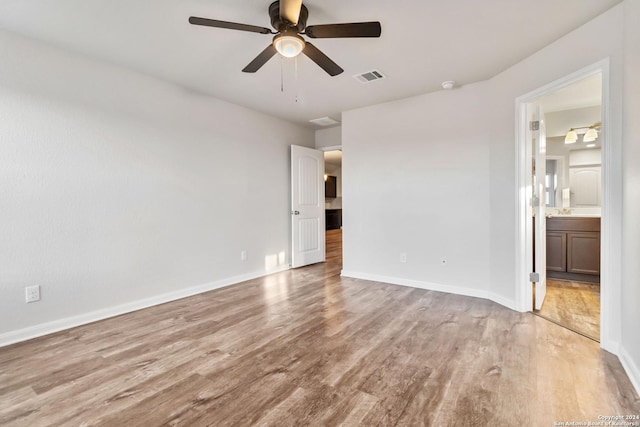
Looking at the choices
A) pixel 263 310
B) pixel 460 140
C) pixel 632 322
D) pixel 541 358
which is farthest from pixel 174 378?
pixel 460 140

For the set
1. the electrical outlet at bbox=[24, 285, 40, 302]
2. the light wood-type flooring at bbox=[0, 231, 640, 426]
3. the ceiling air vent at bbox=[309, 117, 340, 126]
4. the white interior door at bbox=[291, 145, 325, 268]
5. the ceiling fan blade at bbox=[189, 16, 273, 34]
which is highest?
the ceiling air vent at bbox=[309, 117, 340, 126]

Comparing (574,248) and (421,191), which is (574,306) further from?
(421,191)

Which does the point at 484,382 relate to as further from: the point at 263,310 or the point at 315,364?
A: the point at 263,310

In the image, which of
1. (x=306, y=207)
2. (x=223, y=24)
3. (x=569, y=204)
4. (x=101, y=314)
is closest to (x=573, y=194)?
(x=569, y=204)

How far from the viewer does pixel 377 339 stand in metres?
2.38

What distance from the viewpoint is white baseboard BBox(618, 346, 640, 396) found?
170 cm

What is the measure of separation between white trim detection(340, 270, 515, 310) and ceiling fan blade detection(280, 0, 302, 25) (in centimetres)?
324

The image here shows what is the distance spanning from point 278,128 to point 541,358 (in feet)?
14.1

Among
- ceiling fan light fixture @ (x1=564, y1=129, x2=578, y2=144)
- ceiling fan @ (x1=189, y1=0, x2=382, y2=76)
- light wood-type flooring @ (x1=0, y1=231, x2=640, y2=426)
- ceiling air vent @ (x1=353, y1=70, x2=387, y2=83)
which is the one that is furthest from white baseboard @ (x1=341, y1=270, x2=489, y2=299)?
ceiling fan @ (x1=189, y1=0, x2=382, y2=76)

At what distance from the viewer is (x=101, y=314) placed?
2.84m

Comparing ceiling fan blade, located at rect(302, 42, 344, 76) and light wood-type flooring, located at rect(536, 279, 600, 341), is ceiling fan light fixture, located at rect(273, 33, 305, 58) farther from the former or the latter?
light wood-type flooring, located at rect(536, 279, 600, 341)

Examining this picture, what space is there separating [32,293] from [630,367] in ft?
14.4

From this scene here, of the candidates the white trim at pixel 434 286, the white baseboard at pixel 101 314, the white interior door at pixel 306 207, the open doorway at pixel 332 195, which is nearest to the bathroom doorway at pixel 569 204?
the white trim at pixel 434 286

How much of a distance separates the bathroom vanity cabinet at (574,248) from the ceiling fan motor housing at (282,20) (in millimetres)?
4052
